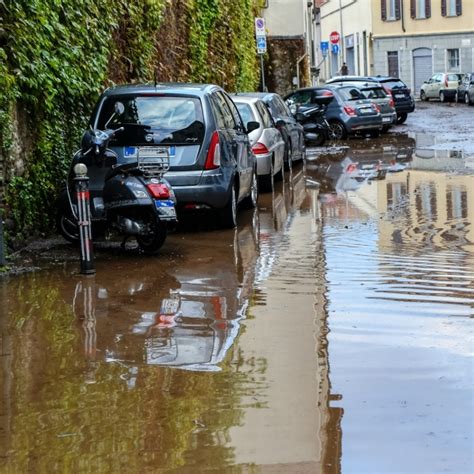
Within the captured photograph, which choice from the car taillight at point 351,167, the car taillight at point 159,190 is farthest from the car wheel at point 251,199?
the car taillight at point 351,167

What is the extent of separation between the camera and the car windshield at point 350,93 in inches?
1241

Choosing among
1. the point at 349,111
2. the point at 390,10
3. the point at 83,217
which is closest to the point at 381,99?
the point at 349,111

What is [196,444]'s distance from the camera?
5.48 meters

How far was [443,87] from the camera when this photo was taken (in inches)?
2249

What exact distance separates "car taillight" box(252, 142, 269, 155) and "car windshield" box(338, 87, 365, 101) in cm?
1369

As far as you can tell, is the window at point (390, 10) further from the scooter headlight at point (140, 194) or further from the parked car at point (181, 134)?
the scooter headlight at point (140, 194)

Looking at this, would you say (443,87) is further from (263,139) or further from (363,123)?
(263,139)

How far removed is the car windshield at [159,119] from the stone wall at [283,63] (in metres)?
32.0

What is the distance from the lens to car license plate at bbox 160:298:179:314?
8.68 meters

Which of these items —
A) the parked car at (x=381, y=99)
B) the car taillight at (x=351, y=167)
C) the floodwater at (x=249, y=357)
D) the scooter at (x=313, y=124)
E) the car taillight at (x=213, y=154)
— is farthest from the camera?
the parked car at (x=381, y=99)

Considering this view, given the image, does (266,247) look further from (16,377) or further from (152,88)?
(16,377)

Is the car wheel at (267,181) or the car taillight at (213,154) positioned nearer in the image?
the car taillight at (213,154)

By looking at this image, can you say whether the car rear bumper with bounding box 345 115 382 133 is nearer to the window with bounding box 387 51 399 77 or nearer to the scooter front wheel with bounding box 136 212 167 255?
the scooter front wheel with bounding box 136 212 167 255

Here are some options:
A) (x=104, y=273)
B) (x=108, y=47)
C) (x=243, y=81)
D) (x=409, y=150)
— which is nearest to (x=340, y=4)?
(x=243, y=81)
